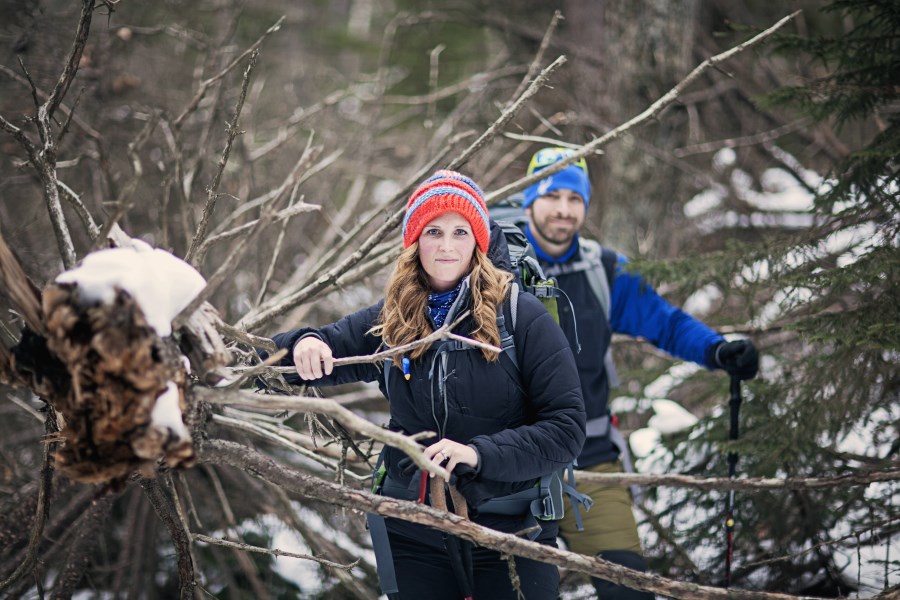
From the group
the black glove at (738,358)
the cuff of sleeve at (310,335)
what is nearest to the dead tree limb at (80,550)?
the cuff of sleeve at (310,335)

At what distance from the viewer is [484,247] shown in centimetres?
261

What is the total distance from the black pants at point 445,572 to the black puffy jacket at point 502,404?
0.80 feet

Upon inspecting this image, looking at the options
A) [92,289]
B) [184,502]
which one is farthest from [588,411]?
[184,502]

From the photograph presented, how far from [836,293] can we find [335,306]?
4153mm

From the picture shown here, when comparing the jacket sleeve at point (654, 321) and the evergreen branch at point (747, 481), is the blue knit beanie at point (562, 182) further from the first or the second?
the evergreen branch at point (747, 481)

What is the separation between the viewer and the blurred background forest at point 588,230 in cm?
351

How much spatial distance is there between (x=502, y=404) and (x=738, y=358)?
1474mm

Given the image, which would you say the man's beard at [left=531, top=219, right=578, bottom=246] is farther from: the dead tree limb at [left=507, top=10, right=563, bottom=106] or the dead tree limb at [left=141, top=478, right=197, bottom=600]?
the dead tree limb at [left=141, top=478, right=197, bottom=600]

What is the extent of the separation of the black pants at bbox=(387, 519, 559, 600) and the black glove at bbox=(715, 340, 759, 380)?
1.36 m

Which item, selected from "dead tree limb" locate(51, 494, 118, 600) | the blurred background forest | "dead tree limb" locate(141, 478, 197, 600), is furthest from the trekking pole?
"dead tree limb" locate(51, 494, 118, 600)

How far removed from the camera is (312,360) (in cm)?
240

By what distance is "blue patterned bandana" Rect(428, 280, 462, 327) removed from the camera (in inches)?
98.6

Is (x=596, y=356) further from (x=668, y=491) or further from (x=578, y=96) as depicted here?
(x=578, y=96)

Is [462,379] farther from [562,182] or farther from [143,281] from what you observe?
[562,182]
